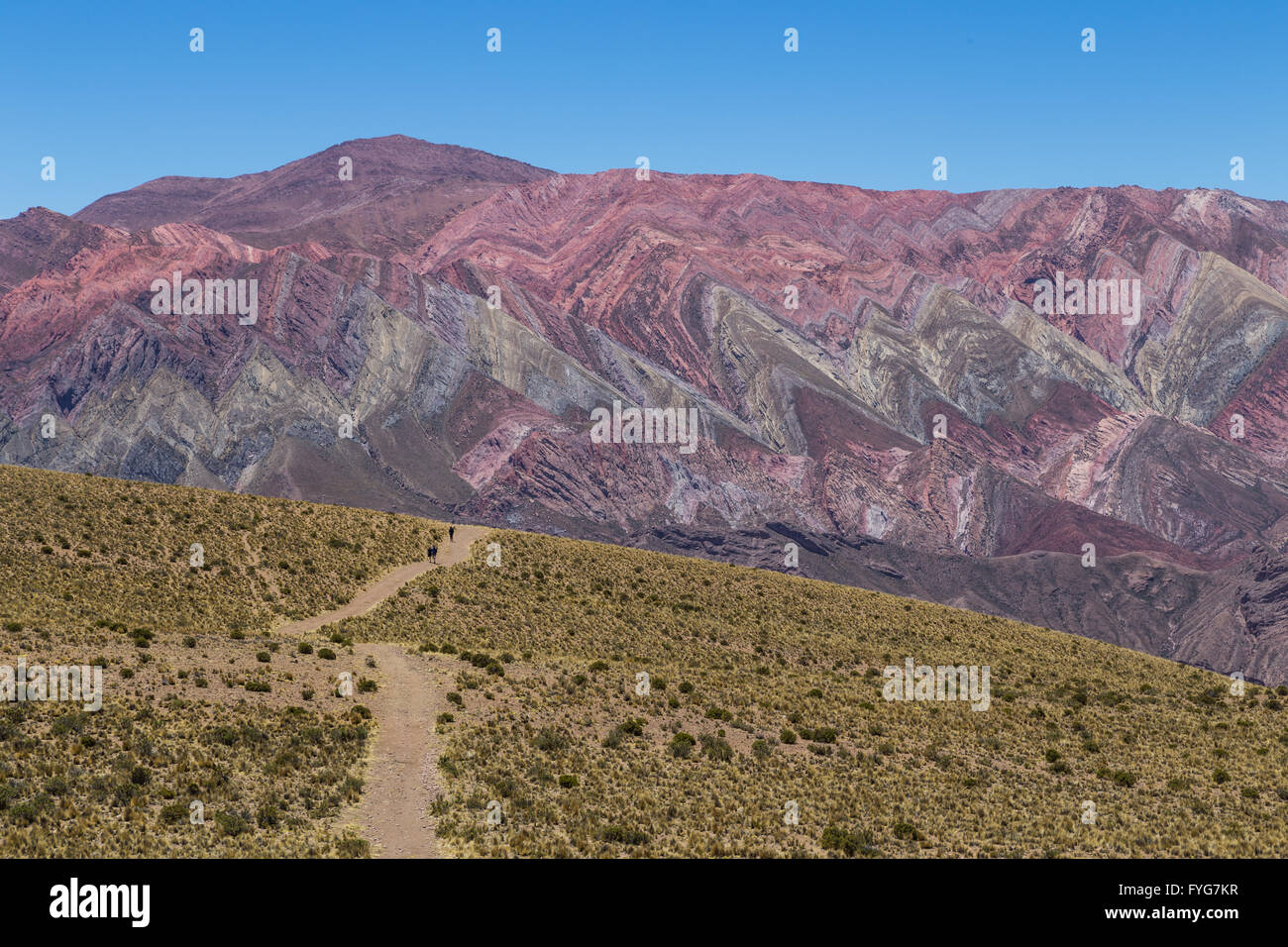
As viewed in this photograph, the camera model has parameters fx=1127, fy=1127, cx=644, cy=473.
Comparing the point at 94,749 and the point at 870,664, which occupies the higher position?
the point at 94,749

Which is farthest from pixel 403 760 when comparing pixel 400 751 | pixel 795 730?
pixel 795 730

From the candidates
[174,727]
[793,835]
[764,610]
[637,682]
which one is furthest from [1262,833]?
[764,610]

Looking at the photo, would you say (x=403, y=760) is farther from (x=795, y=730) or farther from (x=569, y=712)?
(x=795, y=730)

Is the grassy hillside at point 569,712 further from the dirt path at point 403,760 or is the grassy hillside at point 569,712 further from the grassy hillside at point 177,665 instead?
the dirt path at point 403,760

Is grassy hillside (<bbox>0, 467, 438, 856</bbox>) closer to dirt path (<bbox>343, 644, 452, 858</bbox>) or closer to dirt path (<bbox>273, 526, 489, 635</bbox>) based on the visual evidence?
dirt path (<bbox>343, 644, 452, 858</bbox>)

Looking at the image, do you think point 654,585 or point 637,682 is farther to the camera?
point 654,585

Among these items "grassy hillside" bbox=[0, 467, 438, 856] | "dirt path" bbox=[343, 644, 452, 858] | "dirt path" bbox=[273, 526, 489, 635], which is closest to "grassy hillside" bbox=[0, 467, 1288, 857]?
"grassy hillside" bbox=[0, 467, 438, 856]

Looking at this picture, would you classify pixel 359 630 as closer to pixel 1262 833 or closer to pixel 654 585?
pixel 654 585
